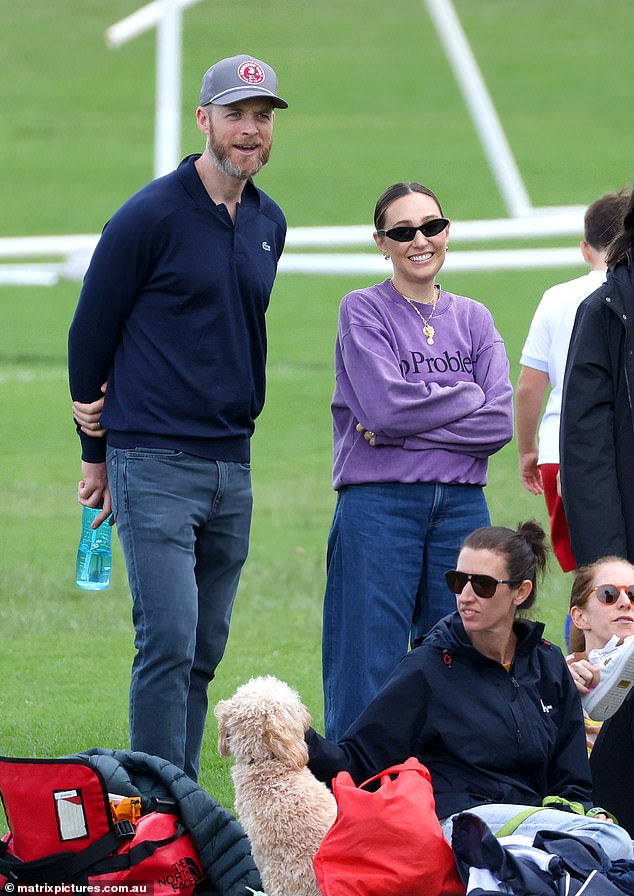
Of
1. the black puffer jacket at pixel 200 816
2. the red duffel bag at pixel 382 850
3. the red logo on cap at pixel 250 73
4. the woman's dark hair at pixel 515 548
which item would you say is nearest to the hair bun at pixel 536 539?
the woman's dark hair at pixel 515 548

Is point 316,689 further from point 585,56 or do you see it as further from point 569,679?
point 585,56

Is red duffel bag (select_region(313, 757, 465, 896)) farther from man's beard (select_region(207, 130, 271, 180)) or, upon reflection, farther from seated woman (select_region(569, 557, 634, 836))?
man's beard (select_region(207, 130, 271, 180))

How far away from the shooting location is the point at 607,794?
4.82 metres

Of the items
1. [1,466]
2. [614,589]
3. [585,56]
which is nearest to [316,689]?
[614,589]

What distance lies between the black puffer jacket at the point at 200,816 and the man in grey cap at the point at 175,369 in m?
0.30

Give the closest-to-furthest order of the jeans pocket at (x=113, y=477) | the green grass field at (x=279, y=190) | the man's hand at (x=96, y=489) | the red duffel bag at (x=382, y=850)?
1. the red duffel bag at (x=382, y=850)
2. the jeans pocket at (x=113, y=477)
3. the man's hand at (x=96, y=489)
4. the green grass field at (x=279, y=190)

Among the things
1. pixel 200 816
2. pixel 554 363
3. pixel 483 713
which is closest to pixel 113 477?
pixel 200 816

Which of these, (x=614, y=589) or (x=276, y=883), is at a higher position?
(x=614, y=589)

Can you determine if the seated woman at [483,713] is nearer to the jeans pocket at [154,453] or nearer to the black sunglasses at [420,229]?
the jeans pocket at [154,453]

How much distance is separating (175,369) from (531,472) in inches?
89.6

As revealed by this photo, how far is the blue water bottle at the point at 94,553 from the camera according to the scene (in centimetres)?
561

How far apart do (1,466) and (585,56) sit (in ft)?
146

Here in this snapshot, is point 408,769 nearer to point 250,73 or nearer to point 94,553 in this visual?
point 94,553

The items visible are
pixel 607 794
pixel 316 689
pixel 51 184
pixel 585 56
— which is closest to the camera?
pixel 607 794
